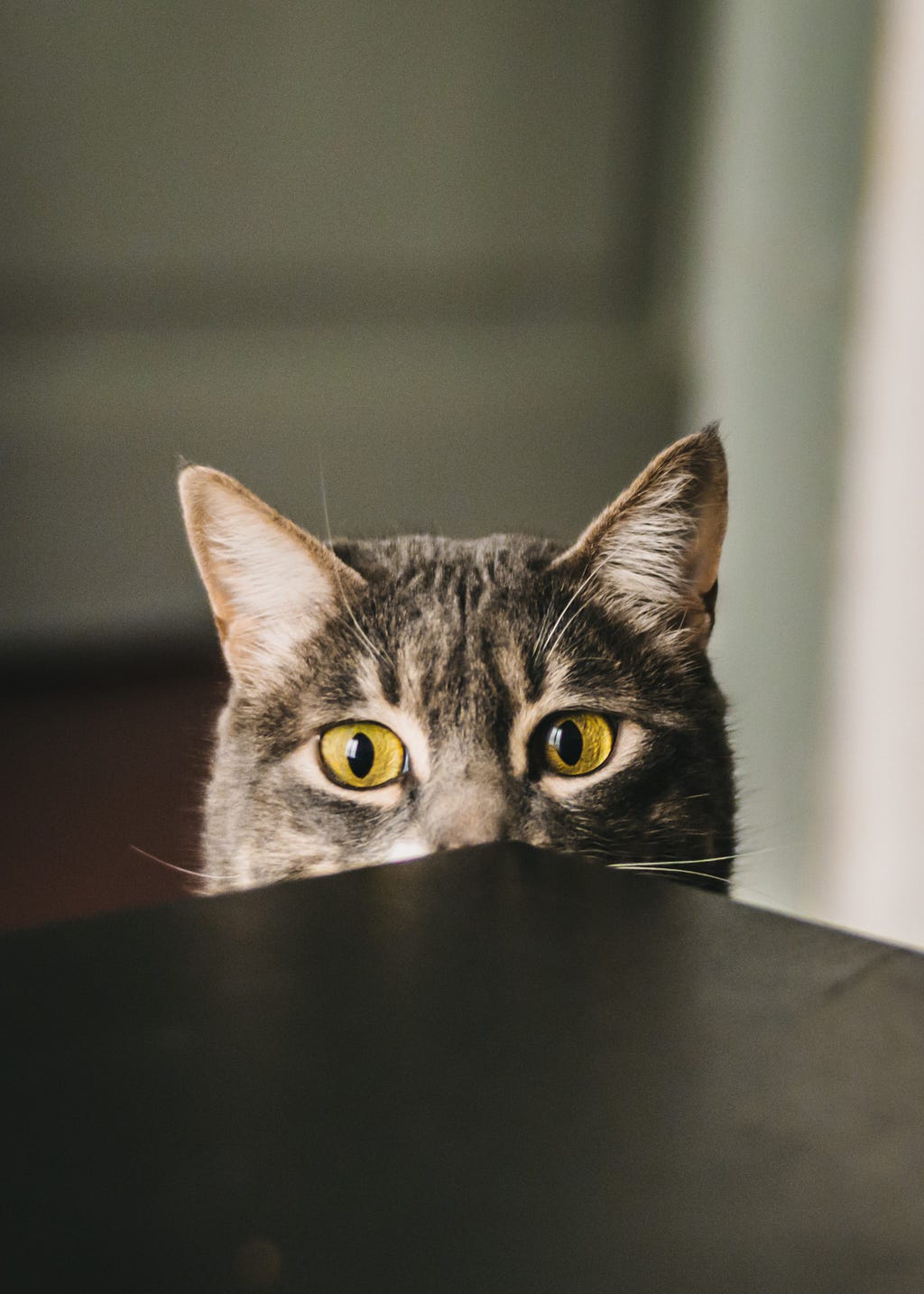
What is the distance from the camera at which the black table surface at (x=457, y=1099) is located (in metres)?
0.21

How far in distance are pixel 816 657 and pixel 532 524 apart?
0.54 meters

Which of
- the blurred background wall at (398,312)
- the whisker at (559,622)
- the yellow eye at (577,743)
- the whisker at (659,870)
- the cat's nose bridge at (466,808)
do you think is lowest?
the whisker at (659,870)

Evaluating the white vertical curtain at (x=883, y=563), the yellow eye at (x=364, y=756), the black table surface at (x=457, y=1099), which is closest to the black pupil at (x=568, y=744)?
the yellow eye at (x=364, y=756)

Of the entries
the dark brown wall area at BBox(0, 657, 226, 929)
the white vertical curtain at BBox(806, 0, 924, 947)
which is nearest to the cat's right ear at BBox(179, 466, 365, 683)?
the dark brown wall area at BBox(0, 657, 226, 929)

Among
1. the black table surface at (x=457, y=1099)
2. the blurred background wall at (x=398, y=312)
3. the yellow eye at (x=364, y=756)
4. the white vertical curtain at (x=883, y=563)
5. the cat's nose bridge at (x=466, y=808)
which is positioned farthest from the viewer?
the white vertical curtain at (x=883, y=563)

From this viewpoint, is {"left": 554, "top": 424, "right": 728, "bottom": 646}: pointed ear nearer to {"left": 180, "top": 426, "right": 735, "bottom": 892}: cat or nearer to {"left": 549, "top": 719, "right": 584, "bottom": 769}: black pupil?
{"left": 180, "top": 426, "right": 735, "bottom": 892}: cat

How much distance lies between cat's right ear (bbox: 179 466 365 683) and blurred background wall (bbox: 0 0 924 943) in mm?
621

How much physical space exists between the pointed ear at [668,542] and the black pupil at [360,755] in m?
0.22

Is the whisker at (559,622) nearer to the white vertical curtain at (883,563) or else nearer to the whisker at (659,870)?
the whisker at (659,870)

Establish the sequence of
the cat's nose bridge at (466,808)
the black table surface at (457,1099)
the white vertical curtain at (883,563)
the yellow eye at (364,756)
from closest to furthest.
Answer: the black table surface at (457,1099), the cat's nose bridge at (466,808), the yellow eye at (364,756), the white vertical curtain at (883,563)

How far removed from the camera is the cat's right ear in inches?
35.0

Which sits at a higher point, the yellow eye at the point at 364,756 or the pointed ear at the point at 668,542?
the pointed ear at the point at 668,542

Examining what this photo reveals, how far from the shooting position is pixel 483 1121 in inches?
9.5

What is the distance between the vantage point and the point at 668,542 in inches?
35.9
